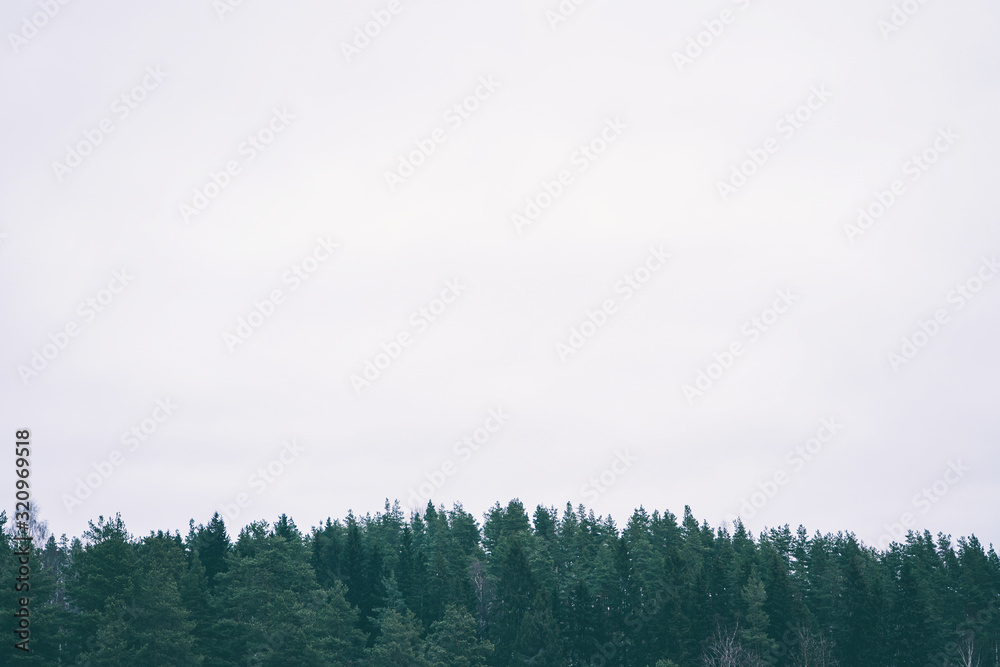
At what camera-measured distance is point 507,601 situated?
3418 inches

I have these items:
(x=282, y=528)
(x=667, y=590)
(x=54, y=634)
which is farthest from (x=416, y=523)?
(x=54, y=634)

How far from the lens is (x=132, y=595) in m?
65.7

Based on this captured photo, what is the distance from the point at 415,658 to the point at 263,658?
1263 centimetres

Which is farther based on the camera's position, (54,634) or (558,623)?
(558,623)

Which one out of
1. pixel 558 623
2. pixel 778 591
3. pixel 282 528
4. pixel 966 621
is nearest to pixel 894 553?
pixel 966 621

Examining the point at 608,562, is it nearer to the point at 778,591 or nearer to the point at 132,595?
the point at 778,591

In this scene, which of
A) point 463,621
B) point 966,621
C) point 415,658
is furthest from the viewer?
point 966,621

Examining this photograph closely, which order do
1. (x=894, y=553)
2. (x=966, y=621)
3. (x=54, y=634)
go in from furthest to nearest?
(x=894, y=553) < (x=966, y=621) < (x=54, y=634)

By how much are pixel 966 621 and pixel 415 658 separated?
61940 mm

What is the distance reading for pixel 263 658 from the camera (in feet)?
222

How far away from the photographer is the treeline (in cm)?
6656

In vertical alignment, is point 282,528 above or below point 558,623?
above

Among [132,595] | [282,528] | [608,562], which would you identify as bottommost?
[132,595]

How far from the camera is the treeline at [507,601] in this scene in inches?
2621
